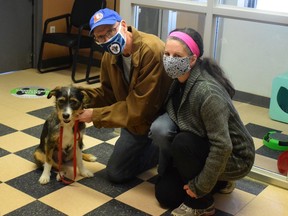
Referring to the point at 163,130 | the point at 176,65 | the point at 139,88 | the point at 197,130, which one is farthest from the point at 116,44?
the point at 197,130

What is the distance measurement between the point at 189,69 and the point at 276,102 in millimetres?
1571

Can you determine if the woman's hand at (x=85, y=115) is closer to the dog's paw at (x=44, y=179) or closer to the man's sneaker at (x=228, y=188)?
the dog's paw at (x=44, y=179)

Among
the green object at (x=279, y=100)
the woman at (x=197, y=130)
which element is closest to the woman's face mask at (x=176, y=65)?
the woman at (x=197, y=130)

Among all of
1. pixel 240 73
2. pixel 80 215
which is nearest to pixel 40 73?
pixel 240 73

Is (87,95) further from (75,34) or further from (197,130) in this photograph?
(75,34)

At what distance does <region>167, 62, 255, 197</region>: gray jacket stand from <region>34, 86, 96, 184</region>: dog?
576mm

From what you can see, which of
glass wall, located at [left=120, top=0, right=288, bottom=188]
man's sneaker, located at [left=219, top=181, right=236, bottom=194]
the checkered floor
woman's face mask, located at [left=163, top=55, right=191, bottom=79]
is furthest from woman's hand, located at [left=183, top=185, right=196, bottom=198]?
glass wall, located at [left=120, top=0, right=288, bottom=188]

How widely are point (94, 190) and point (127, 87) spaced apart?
63 cm

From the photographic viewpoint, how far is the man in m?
2.35

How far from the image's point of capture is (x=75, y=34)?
16.5ft

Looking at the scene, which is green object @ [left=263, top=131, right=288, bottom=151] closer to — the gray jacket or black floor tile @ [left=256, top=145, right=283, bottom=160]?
black floor tile @ [left=256, top=145, right=283, bottom=160]

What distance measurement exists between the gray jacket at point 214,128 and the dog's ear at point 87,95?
566 mm

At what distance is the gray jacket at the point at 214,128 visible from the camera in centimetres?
208

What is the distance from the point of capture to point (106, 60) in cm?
261
